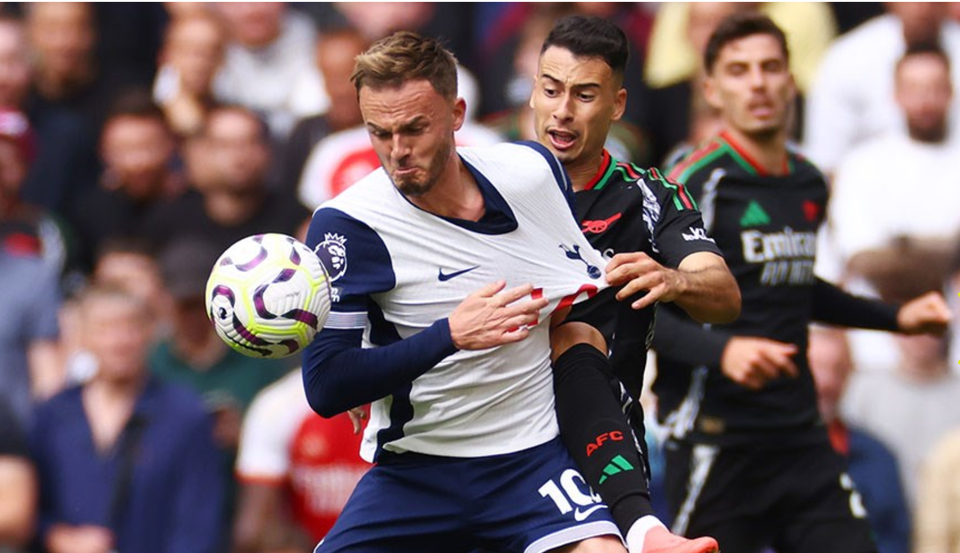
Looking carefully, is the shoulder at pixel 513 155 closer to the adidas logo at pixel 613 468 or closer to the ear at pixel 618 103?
the ear at pixel 618 103

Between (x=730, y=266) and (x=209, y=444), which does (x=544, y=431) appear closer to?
(x=730, y=266)

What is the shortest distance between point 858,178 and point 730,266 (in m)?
3.11

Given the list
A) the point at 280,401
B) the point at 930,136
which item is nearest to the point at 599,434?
the point at 280,401

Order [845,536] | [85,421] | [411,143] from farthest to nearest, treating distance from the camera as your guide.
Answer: [85,421] → [845,536] → [411,143]

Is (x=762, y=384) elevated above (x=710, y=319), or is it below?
below

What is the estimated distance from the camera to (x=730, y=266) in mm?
6809

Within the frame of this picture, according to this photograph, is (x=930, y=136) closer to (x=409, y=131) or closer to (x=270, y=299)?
(x=409, y=131)

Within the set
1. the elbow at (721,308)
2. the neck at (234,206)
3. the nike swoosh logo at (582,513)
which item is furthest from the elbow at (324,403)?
the neck at (234,206)

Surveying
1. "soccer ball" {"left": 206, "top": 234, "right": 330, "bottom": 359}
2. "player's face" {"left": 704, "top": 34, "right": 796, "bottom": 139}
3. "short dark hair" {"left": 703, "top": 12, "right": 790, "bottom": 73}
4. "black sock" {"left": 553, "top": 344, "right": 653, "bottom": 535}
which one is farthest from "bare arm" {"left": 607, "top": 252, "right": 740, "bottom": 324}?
"short dark hair" {"left": 703, "top": 12, "right": 790, "bottom": 73}

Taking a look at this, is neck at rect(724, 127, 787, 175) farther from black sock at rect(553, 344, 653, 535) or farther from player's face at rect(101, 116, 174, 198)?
player's face at rect(101, 116, 174, 198)

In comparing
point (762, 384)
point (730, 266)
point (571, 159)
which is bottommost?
point (762, 384)

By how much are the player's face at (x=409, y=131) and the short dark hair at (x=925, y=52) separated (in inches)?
198

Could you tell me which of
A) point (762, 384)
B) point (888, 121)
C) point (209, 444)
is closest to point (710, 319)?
point (762, 384)

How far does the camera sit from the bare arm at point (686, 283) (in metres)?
5.27
